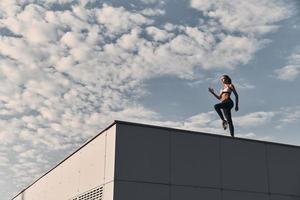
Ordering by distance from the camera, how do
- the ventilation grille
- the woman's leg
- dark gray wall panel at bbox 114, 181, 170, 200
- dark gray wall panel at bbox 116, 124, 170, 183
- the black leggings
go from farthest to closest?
the black leggings → the woman's leg → the ventilation grille → dark gray wall panel at bbox 116, 124, 170, 183 → dark gray wall panel at bbox 114, 181, 170, 200

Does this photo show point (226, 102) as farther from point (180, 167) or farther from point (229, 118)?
point (180, 167)

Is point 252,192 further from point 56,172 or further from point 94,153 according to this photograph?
point 56,172

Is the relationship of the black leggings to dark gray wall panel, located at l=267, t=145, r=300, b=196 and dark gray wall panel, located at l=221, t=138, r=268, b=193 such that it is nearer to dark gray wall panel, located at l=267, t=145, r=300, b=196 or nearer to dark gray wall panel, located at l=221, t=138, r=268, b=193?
dark gray wall panel, located at l=221, t=138, r=268, b=193

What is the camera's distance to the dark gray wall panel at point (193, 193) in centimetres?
1369

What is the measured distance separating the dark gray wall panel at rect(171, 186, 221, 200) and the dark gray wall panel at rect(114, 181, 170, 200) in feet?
0.80

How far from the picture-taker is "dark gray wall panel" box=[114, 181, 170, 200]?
1297cm

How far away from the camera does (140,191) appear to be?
13234 mm

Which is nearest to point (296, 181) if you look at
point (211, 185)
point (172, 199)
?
point (211, 185)

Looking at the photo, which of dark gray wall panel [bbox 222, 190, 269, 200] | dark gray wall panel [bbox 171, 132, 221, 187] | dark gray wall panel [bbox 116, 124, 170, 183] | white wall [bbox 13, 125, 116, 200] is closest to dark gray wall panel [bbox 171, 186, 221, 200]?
dark gray wall panel [bbox 171, 132, 221, 187]

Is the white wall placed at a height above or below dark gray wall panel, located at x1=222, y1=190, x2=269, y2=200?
above

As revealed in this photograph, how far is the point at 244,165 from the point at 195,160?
1.71m

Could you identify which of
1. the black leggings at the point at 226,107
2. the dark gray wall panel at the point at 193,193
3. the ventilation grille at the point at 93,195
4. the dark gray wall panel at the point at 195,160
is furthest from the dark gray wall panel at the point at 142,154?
the black leggings at the point at 226,107

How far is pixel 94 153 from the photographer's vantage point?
49.3 feet

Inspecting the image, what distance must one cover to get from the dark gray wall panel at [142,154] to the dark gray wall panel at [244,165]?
1.94 metres
